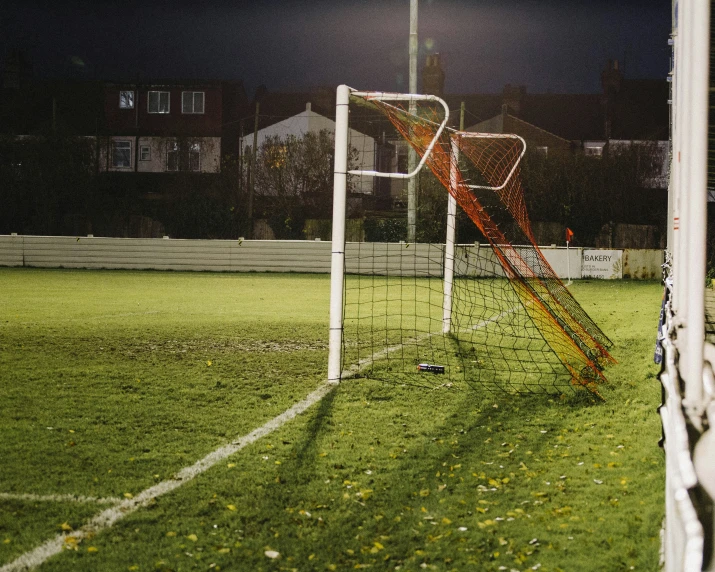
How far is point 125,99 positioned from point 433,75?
18.3 metres

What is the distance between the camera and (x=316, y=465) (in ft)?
15.4

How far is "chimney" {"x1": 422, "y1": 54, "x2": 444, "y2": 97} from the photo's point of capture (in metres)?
47.0

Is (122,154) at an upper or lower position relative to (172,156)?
upper

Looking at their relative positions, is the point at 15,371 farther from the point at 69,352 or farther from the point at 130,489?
the point at 130,489

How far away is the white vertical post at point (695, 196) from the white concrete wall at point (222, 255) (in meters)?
Answer: 23.3

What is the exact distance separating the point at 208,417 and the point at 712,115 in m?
9.27

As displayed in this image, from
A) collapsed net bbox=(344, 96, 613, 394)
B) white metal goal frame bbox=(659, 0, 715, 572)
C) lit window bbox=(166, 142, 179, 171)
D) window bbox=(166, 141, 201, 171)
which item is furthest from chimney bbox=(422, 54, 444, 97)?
white metal goal frame bbox=(659, 0, 715, 572)

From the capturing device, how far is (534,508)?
155 inches

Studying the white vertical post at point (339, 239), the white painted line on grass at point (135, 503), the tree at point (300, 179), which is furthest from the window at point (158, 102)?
the white painted line on grass at point (135, 503)

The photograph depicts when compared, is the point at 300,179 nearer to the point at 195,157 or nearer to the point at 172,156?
the point at 195,157

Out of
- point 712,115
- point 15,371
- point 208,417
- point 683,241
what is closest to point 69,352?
point 15,371

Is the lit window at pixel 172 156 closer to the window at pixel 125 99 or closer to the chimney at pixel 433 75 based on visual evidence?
the window at pixel 125 99

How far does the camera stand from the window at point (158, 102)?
44.0 m

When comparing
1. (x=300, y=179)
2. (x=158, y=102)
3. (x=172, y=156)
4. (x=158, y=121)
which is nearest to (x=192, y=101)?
(x=158, y=102)
